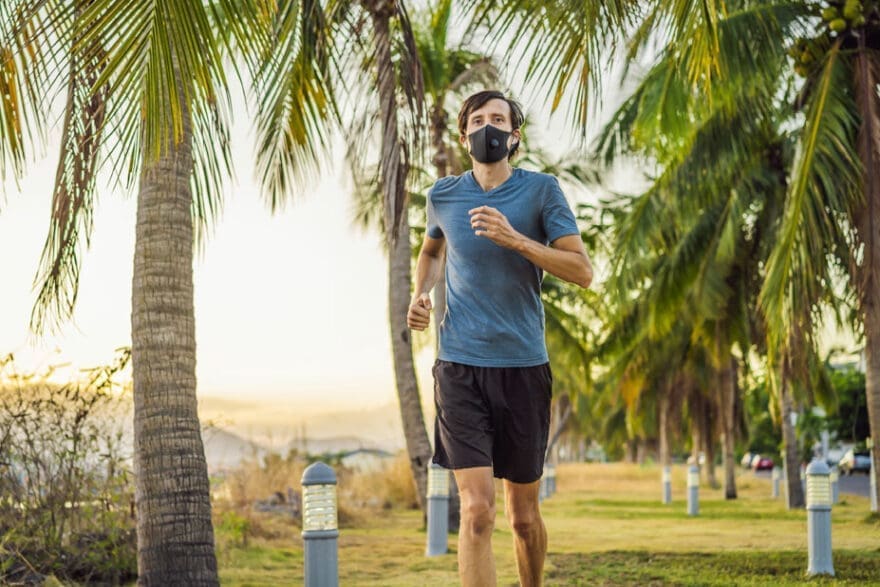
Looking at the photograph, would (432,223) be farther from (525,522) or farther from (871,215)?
(871,215)

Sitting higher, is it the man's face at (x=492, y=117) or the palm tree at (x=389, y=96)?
the palm tree at (x=389, y=96)

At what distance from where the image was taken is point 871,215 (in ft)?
37.9

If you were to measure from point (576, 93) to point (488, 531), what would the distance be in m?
3.12

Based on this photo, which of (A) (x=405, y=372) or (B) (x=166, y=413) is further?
(A) (x=405, y=372)

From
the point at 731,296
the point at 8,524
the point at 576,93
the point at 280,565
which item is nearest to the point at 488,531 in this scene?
the point at 576,93

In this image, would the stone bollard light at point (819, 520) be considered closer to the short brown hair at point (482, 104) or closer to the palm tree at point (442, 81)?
the short brown hair at point (482, 104)

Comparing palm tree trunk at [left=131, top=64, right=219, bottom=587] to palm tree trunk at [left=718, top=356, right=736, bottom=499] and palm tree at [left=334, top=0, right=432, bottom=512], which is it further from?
palm tree trunk at [left=718, top=356, right=736, bottom=499]

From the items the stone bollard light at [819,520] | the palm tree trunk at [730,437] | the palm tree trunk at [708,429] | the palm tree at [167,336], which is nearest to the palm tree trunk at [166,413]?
the palm tree at [167,336]

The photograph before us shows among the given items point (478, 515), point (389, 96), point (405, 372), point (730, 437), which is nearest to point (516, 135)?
point (478, 515)

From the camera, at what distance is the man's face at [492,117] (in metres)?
4.56

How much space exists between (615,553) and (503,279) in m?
7.34

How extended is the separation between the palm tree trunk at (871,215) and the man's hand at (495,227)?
810 cm

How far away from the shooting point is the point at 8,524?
8188mm

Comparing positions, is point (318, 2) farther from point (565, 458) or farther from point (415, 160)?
point (565, 458)
